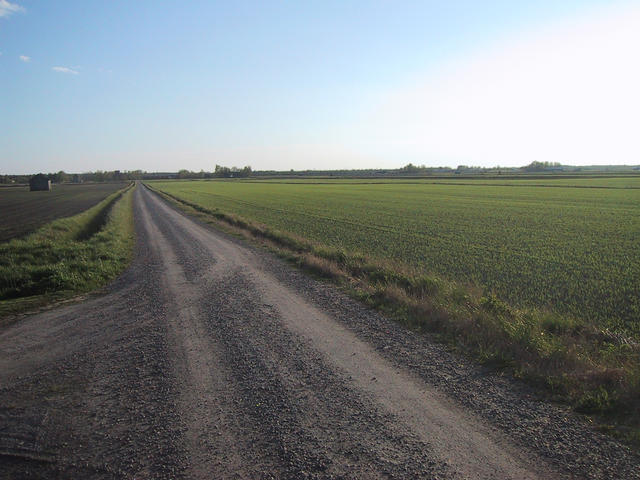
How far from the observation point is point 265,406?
5.54 metres

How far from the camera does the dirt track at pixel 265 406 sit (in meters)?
4.36

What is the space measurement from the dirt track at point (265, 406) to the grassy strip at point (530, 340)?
47 cm

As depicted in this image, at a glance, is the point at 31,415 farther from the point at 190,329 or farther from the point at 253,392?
the point at 190,329

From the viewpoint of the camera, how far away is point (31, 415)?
537 centimetres

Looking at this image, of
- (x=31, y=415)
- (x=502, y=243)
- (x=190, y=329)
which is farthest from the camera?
(x=502, y=243)

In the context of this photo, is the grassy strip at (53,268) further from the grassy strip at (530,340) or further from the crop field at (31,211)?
the crop field at (31,211)

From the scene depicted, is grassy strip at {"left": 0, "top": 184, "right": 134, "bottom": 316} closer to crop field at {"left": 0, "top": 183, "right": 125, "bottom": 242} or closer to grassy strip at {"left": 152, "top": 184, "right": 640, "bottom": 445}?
grassy strip at {"left": 152, "top": 184, "right": 640, "bottom": 445}

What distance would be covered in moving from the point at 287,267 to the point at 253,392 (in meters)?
9.50

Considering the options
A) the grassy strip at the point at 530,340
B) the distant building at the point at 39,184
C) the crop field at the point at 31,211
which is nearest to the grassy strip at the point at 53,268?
the grassy strip at the point at 530,340

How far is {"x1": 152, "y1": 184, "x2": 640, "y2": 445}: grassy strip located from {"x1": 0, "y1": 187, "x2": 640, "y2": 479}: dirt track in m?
0.47

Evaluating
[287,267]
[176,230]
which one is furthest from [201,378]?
[176,230]

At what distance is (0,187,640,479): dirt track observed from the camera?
14.3 feet

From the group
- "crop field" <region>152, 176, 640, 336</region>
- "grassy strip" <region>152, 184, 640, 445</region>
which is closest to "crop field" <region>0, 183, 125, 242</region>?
"crop field" <region>152, 176, 640, 336</region>

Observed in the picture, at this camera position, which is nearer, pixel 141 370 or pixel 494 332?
pixel 141 370
